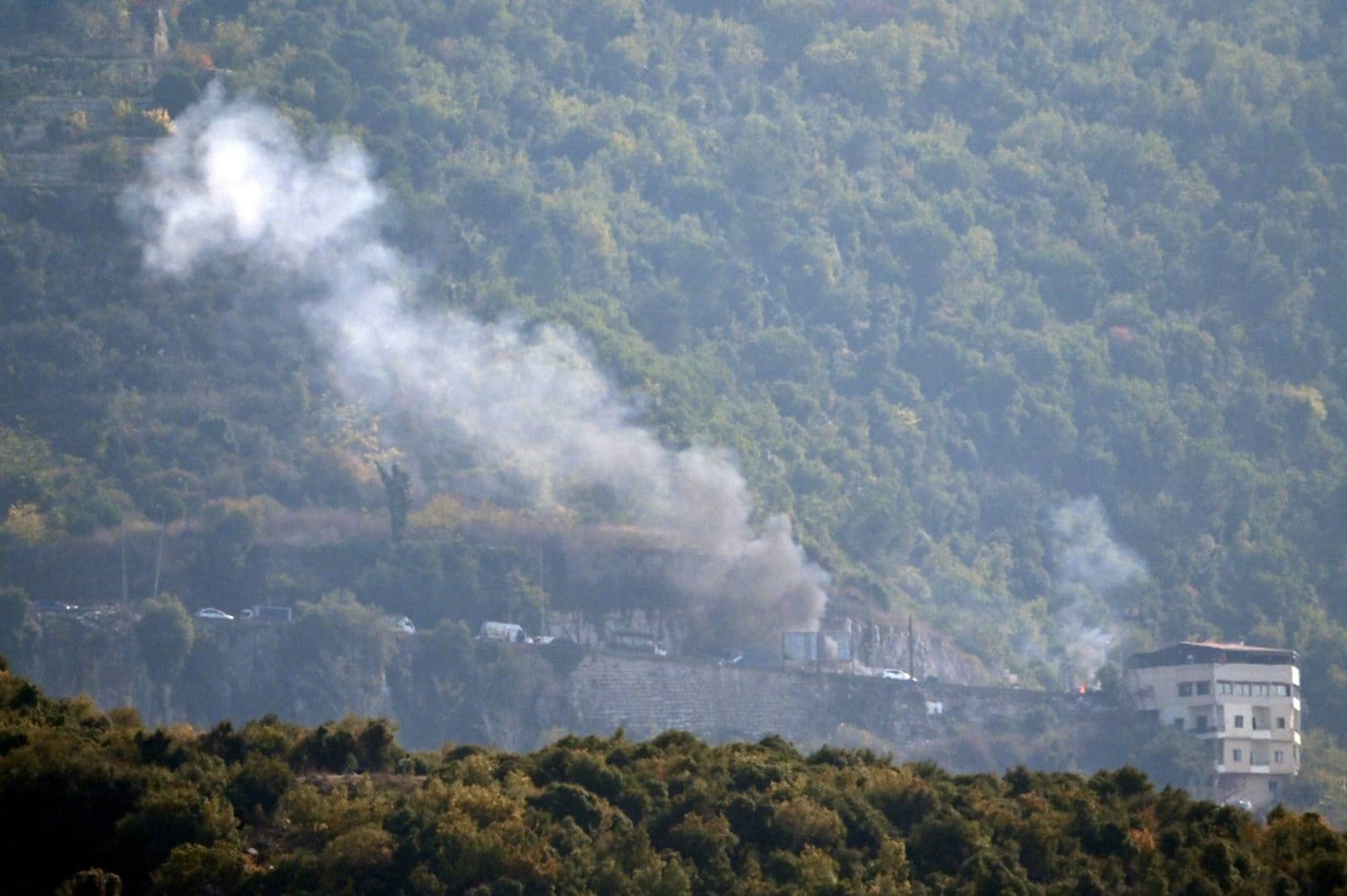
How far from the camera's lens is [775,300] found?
14325cm

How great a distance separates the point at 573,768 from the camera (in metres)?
52.9

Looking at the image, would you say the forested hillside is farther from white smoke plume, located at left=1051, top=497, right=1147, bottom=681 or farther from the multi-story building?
the multi-story building

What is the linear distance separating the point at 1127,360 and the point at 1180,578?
58.8 feet

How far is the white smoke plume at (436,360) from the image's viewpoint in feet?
374

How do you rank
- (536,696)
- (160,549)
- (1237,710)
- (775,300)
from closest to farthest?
1. (536,696)
2. (160,549)
3. (1237,710)
4. (775,300)

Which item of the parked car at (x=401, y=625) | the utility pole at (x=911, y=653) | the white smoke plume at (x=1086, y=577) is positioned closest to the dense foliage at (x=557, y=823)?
the parked car at (x=401, y=625)

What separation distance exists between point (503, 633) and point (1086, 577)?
40.3 meters

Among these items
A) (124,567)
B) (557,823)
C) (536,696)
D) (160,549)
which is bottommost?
(557,823)

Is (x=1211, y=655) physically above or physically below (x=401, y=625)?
above

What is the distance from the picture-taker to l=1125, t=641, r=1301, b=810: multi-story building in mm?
110125

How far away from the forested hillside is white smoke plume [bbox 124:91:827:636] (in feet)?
1.27

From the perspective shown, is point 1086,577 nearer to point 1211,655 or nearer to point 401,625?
point 1211,655

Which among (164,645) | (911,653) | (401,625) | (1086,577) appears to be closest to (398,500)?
(401,625)

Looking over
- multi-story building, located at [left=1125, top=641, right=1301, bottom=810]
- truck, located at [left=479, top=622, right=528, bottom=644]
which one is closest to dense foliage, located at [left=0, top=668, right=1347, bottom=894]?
truck, located at [left=479, top=622, right=528, bottom=644]
